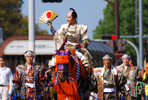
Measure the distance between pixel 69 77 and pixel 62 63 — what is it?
48 centimetres

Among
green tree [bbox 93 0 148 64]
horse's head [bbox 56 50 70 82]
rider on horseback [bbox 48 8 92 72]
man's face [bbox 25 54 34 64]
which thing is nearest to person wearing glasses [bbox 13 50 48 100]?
man's face [bbox 25 54 34 64]

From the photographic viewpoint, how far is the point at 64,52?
39.7 ft

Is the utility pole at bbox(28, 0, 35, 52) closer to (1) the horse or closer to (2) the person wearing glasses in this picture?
(2) the person wearing glasses

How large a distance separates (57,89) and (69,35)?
4.94 feet

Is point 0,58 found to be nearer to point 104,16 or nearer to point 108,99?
point 108,99

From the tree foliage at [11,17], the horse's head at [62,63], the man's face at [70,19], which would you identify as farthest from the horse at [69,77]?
the tree foliage at [11,17]

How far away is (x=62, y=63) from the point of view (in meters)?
11.9

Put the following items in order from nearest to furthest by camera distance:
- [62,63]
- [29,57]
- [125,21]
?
[62,63] < [29,57] < [125,21]

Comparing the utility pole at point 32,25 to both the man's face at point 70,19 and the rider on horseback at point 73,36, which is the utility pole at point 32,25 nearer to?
the rider on horseback at point 73,36

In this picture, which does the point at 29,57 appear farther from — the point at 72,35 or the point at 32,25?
the point at 32,25

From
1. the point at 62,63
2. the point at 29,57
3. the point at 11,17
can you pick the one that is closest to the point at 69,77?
the point at 62,63

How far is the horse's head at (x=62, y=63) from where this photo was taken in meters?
11.8

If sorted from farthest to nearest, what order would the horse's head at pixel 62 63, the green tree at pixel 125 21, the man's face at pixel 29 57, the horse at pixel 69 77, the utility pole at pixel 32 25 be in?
the green tree at pixel 125 21, the utility pole at pixel 32 25, the man's face at pixel 29 57, the horse at pixel 69 77, the horse's head at pixel 62 63

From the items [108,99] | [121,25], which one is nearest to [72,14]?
[108,99]
